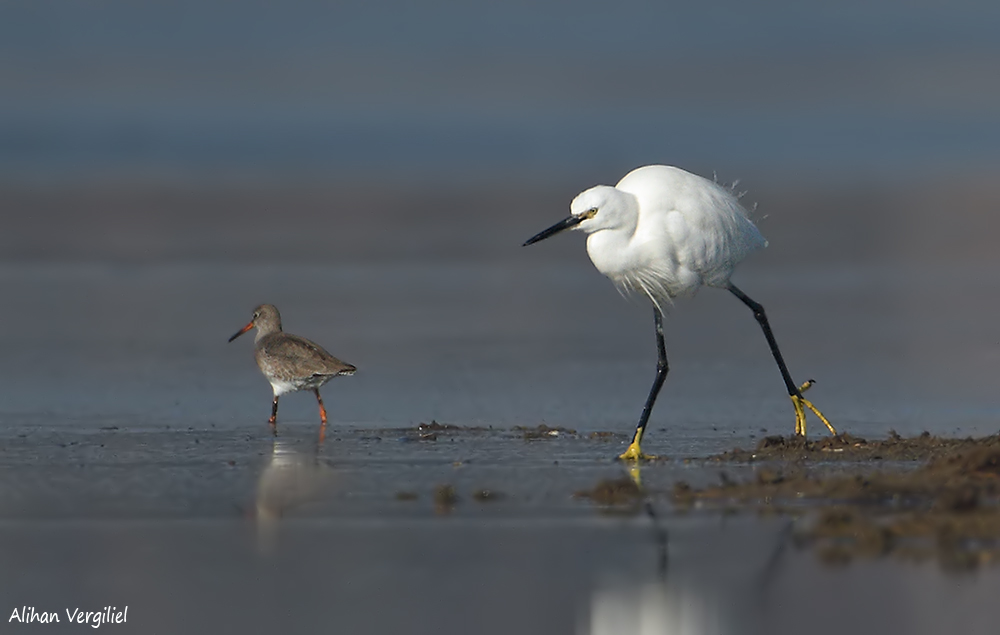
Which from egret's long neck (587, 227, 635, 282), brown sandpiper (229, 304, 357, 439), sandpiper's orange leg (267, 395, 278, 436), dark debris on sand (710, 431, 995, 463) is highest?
egret's long neck (587, 227, 635, 282)

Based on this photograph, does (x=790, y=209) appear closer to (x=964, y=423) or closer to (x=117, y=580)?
(x=964, y=423)

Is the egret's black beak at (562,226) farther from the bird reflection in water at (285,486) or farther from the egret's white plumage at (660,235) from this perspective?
the bird reflection in water at (285,486)

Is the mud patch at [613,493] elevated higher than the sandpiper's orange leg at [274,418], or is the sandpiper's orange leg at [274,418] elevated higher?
the sandpiper's orange leg at [274,418]

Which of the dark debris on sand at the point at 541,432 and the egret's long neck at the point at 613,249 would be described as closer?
the egret's long neck at the point at 613,249

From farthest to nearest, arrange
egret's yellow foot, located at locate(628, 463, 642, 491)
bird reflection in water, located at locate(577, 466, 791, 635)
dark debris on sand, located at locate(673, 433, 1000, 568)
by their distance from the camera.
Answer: egret's yellow foot, located at locate(628, 463, 642, 491), dark debris on sand, located at locate(673, 433, 1000, 568), bird reflection in water, located at locate(577, 466, 791, 635)

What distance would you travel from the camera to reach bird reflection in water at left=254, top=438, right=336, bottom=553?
747 centimetres

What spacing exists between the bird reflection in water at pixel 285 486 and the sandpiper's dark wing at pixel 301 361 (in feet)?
5.42

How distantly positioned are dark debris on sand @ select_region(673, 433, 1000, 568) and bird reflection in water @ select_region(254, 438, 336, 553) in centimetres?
175

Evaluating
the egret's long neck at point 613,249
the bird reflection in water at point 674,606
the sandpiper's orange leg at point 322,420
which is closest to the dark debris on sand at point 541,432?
the egret's long neck at point 613,249

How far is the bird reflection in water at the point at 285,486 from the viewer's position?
747 centimetres

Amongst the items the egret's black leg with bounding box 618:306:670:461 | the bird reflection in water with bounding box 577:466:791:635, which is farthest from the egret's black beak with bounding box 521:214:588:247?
the bird reflection in water with bounding box 577:466:791:635

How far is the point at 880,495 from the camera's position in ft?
24.8

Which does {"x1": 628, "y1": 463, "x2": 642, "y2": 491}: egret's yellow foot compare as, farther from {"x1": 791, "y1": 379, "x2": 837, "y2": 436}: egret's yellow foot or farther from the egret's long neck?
{"x1": 791, "y1": 379, "x2": 837, "y2": 436}: egret's yellow foot

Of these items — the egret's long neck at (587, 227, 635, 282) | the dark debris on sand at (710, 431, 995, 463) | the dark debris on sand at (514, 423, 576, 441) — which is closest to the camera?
the dark debris on sand at (710, 431, 995, 463)
